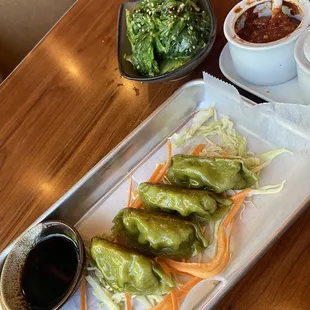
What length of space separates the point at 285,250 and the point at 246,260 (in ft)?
0.32

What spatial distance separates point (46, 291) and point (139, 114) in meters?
0.58

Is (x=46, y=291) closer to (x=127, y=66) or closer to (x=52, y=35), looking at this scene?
(x=127, y=66)

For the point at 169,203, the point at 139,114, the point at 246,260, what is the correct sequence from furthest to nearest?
the point at 139,114, the point at 169,203, the point at 246,260

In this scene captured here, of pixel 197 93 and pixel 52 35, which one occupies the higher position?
pixel 52 35

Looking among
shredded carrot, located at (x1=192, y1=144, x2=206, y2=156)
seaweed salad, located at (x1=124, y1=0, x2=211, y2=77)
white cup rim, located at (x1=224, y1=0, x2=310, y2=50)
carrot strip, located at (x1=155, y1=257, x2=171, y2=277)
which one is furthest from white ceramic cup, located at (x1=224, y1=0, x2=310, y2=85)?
carrot strip, located at (x1=155, y1=257, x2=171, y2=277)

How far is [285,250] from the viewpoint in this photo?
1.00 meters

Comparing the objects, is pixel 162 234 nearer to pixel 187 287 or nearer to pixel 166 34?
pixel 187 287

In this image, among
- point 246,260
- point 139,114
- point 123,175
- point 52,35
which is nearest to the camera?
point 246,260

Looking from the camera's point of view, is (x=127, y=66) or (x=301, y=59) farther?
(x=127, y=66)

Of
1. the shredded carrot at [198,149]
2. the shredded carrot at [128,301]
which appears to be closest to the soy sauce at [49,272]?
the shredded carrot at [128,301]

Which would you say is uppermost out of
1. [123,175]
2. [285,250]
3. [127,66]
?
[127,66]

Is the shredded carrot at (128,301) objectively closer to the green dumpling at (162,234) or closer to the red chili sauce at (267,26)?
the green dumpling at (162,234)

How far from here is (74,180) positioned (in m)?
1.31

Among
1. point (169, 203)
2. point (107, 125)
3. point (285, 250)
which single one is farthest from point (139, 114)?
point (285, 250)
